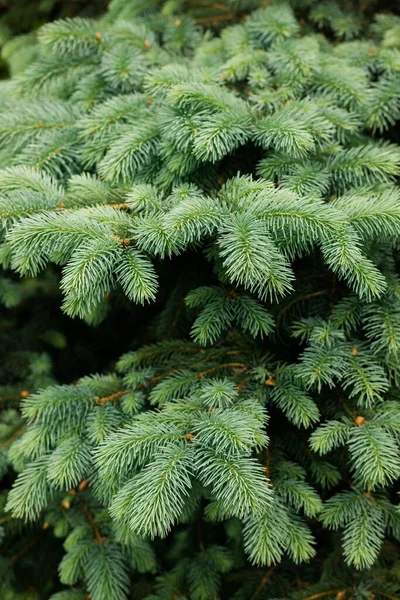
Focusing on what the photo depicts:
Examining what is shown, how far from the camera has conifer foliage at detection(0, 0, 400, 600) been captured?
1.21 m

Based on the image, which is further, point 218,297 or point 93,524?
point 93,524

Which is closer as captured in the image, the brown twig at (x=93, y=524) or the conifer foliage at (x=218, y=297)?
the conifer foliage at (x=218, y=297)

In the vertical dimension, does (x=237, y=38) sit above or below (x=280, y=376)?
above

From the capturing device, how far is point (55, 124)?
169 cm

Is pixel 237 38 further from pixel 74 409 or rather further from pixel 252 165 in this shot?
pixel 74 409

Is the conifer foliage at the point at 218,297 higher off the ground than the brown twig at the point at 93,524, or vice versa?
the conifer foliage at the point at 218,297

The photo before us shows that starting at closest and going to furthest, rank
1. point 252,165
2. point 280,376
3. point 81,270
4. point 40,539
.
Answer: point 81,270 < point 280,376 < point 252,165 < point 40,539

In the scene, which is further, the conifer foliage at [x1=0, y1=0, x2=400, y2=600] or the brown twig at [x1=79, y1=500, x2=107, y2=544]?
the brown twig at [x1=79, y1=500, x2=107, y2=544]

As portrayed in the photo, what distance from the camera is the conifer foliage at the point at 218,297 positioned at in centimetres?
121

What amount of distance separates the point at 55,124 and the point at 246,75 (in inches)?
27.2

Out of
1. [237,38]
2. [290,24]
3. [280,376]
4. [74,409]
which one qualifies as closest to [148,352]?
[74,409]

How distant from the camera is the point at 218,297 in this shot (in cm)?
146

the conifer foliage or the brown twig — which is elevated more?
the conifer foliage

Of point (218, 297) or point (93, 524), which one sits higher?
point (218, 297)
